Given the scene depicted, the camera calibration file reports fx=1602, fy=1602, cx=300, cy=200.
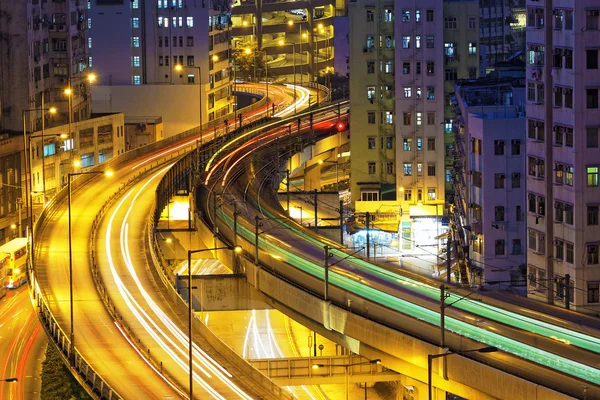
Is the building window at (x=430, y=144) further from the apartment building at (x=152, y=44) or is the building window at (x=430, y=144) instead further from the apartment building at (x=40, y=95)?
the apartment building at (x=152, y=44)

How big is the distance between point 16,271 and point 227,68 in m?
85.2

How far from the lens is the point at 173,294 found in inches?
3177

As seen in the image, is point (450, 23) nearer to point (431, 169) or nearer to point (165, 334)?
point (431, 169)

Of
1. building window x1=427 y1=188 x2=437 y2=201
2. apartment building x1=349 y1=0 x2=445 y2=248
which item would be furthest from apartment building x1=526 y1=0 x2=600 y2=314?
building window x1=427 y1=188 x2=437 y2=201

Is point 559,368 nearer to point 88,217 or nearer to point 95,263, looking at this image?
point 95,263

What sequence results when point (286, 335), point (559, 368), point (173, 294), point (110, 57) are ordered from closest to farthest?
1. point (559, 368)
2. point (173, 294)
3. point (286, 335)
4. point (110, 57)

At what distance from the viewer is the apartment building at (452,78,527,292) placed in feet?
279

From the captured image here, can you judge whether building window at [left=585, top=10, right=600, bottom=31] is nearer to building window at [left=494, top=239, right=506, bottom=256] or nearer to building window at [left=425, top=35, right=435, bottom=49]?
building window at [left=494, top=239, right=506, bottom=256]

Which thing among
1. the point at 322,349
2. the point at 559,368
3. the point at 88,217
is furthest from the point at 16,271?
the point at 559,368

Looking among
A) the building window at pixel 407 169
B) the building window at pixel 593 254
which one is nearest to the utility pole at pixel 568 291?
the building window at pixel 593 254

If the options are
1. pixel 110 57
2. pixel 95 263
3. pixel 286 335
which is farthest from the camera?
pixel 110 57

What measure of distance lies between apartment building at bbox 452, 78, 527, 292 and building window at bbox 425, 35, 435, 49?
36844 millimetres

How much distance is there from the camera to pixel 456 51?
128375mm

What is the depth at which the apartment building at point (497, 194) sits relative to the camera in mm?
85000
